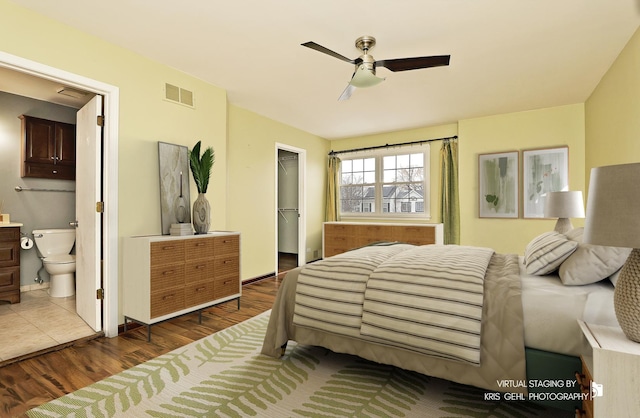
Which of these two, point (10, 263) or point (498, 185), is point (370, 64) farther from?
point (10, 263)

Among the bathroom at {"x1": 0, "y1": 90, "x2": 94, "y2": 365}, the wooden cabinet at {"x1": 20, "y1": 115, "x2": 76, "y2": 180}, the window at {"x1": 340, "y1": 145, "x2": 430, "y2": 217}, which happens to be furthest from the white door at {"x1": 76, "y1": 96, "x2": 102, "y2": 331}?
the window at {"x1": 340, "y1": 145, "x2": 430, "y2": 217}

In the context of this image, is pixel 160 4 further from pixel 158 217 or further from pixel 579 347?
pixel 579 347

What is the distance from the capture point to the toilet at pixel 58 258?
367 cm

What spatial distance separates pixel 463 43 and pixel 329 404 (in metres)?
2.91

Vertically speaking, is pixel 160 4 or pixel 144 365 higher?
pixel 160 4

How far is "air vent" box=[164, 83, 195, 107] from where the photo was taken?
3178 millimetres

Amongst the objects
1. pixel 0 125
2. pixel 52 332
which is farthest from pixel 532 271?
pixel 0 125

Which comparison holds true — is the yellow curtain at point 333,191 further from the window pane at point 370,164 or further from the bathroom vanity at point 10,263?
the bathroom vanity at point 10,263

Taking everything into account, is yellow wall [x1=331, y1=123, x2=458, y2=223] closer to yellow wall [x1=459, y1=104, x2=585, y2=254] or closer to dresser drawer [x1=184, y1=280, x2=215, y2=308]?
yellow wall [x1=459, y1=104, x2=585, y2=254]

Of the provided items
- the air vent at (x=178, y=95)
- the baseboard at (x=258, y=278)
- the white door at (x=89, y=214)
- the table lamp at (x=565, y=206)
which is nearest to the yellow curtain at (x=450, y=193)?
the table lamp at (x=565, y=206)

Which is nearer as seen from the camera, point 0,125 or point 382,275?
point 382,275

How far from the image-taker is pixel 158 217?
10.2 feet

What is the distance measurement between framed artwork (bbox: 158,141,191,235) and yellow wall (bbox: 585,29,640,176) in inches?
160

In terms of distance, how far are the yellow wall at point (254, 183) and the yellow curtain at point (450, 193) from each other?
2518mm
